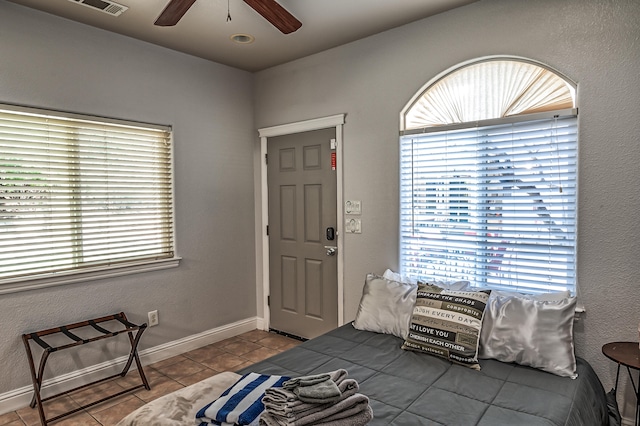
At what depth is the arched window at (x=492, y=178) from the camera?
240 cm

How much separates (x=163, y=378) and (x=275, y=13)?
276cm

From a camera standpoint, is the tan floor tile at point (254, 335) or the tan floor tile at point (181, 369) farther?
the tan floor tile at point (254, 335)

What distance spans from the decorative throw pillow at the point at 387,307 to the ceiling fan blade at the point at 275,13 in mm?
1730

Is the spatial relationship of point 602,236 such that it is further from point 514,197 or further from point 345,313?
point 345,313

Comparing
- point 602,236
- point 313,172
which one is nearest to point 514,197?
point 602,236

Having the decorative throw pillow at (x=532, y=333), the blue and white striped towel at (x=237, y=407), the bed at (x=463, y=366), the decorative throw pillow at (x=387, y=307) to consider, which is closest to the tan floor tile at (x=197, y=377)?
the bed at (x=463, y=366)

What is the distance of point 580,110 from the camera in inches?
90.6

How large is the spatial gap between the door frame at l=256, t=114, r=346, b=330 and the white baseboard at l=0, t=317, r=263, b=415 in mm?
322

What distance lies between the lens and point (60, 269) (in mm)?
2865

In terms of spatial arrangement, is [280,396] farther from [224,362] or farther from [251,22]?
[251,22]

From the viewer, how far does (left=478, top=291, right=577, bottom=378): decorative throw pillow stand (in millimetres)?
2000

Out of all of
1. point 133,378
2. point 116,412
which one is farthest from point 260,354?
point 116,412

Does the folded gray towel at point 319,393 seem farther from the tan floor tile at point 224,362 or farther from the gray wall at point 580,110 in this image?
the tan floor tile at point 224,362

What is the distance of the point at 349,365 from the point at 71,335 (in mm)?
1969
